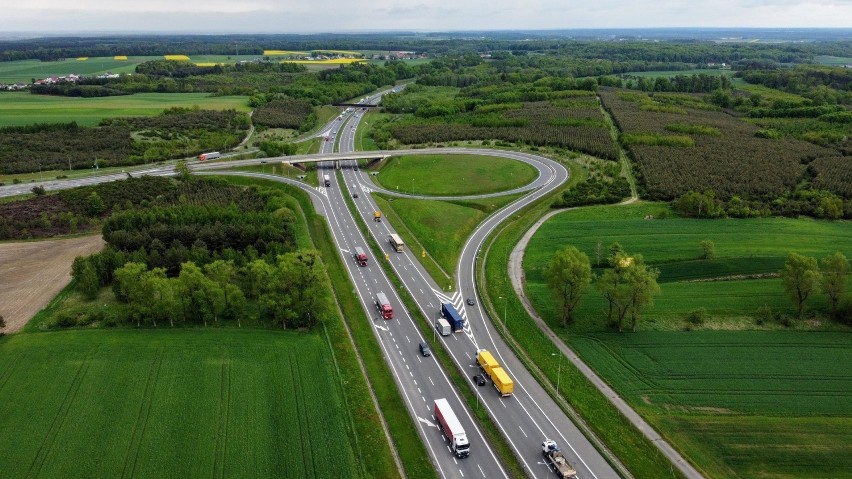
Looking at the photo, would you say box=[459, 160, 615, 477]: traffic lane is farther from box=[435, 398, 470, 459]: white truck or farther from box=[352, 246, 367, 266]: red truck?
box=[352, 246, 367, 266]: red truck

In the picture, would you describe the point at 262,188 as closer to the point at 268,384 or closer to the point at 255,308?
the point at 255,308

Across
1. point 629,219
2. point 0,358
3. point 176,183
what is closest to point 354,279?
point 0,358

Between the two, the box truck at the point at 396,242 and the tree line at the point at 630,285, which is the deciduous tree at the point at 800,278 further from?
the box truck at the point at 396,242

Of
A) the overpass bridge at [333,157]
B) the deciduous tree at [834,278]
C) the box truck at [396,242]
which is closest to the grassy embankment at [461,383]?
the box truck at [396,242]

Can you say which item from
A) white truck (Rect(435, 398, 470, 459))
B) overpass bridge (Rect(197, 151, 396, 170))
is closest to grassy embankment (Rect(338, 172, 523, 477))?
white truck (Rect(435, 398, 470, 459))

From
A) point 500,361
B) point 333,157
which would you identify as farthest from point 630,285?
point 333,157

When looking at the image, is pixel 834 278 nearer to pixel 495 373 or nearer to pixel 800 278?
pixel 800 278
